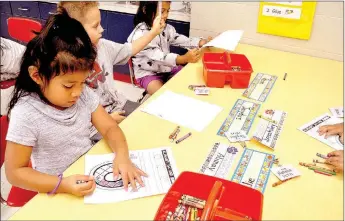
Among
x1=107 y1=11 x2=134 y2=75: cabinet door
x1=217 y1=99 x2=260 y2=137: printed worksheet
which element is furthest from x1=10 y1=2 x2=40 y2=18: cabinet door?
x1=217 y1=99 x2=260 y2=137: printed worksheet

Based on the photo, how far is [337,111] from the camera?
122 cm

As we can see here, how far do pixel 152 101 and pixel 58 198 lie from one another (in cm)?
56

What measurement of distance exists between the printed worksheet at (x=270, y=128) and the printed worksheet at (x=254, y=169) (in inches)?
2.4

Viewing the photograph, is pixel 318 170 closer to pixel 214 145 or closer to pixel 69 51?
pixel 214 145

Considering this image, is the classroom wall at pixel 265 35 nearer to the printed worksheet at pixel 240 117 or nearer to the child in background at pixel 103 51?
the child in background at pixel 103 51

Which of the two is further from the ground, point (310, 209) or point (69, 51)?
point (69, 51)

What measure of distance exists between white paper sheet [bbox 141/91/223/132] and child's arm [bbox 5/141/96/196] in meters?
0.41

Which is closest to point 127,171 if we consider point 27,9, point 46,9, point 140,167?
point 140,167

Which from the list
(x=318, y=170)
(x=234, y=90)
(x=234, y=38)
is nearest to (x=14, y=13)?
(x=234, y=38)

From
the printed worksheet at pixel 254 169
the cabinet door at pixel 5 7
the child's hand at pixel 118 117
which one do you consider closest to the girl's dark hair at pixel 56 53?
the child's hand at pixel 118 117

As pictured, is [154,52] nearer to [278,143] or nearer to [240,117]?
[240,117]

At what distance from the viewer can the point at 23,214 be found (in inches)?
30.6

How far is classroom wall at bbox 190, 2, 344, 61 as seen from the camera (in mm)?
1577

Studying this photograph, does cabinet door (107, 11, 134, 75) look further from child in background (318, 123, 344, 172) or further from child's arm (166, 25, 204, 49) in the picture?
child in background (318, 123, 344, 172)
